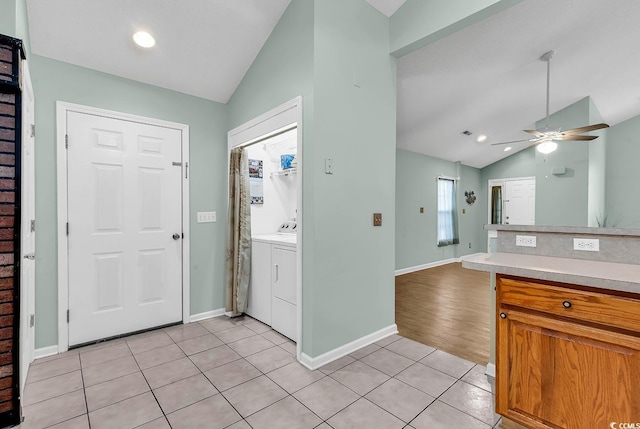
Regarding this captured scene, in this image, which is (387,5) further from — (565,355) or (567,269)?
(565,355)

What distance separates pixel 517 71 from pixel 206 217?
4360mm

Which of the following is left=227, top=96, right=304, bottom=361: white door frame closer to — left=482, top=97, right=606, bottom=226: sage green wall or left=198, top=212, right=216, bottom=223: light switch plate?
left=198, top=212, right=216, bottom=223: light switch plate

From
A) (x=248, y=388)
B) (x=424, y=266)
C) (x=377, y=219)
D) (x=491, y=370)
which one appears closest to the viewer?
(x=248, y=388)

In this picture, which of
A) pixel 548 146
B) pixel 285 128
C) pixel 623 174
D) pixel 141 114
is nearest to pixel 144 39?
pixel 141 114

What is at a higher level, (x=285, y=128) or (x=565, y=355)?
(x=285, y=128)

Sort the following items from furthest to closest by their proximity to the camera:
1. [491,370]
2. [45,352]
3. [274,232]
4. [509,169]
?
[509,169]
[274,232]
[45,352]
[491,370]

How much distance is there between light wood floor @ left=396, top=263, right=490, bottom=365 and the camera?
2.70 metres

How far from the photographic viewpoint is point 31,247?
222 centimetres

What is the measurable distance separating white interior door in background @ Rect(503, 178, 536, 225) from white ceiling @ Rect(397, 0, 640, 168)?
2142 millimetres

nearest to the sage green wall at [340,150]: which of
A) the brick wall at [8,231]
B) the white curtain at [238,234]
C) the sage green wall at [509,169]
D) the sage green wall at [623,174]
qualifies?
the white curtain at [238,234]

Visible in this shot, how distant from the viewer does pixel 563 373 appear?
133cm

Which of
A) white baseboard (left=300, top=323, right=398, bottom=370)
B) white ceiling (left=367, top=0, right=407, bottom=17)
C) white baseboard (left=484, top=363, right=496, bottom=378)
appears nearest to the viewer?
white baseboard (left=484, top=363, right=496, bottom=378)

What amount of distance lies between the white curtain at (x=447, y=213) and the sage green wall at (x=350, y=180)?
4628 mm

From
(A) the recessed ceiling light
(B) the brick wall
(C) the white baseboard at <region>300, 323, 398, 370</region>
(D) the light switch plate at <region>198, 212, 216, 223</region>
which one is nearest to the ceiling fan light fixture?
(C) the white baseboard at <region>300, 323, 398, 370</region>
